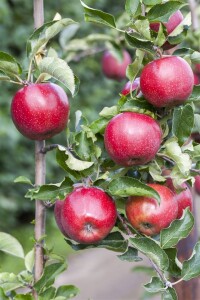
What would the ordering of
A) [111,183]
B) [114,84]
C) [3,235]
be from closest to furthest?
[111,183]
[3,235]
[114,84]

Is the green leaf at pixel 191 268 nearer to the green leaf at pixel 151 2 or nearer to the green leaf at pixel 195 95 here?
the green leaf at pixel 195 95

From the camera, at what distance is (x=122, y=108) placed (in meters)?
0.87

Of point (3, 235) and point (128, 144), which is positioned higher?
point (128, 144)

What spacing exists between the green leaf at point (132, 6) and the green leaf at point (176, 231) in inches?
11.7

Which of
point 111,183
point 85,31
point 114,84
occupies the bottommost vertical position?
point 114,84

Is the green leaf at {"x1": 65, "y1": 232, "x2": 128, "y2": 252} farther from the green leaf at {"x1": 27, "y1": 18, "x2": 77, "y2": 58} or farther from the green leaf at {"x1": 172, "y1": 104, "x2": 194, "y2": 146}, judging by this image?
the green leaf at {"x1": 27, "y1": 18, "x2": 77, "y2": 58}

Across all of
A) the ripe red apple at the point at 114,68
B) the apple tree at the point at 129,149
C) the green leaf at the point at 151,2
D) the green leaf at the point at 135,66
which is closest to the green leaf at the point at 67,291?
the apple tree at the point at 129,149

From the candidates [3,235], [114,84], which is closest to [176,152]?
[3,235]

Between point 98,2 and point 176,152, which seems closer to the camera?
point 176,152

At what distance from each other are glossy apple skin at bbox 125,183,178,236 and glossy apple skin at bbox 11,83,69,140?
0.17 m

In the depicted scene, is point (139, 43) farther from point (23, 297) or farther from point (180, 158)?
point (23, 297)

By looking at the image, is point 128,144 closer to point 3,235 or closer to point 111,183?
point 111,183

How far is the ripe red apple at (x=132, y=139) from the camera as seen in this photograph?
843 mm

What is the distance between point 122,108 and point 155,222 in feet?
0.57
